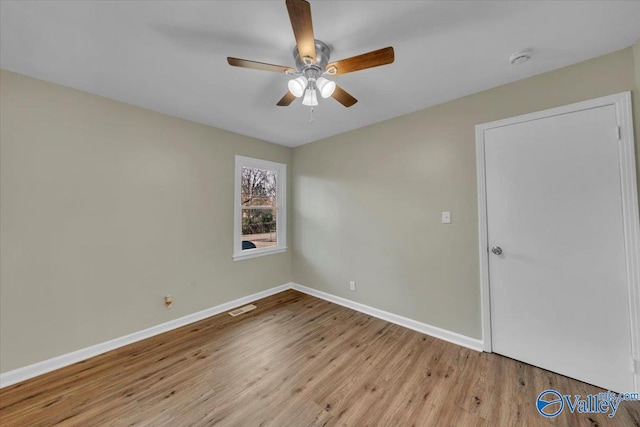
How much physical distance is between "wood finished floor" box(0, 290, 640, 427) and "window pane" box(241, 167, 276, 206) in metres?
1.86

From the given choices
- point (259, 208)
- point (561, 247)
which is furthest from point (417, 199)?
point (259, 208)

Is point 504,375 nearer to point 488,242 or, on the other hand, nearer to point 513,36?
point 488,242

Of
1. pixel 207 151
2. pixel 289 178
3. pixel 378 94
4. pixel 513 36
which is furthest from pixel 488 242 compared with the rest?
pixel 207 151

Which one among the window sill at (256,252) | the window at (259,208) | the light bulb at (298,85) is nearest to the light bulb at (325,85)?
the light bulb at (298,85)

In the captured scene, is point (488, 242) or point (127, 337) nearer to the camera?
point (488, 242)

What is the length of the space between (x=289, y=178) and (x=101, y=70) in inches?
101

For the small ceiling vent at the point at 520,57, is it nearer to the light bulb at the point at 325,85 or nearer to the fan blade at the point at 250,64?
the light bulb at the point at 325,85

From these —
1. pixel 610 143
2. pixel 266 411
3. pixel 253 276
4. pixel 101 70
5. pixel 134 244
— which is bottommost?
pixel 266 411

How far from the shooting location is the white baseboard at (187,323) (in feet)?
6.24

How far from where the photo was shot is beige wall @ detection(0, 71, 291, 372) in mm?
1883

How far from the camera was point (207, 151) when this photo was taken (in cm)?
302

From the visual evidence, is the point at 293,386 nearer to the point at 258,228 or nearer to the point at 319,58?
the point at 258,228

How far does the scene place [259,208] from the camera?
145 inches

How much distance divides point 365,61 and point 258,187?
8.65 feet
